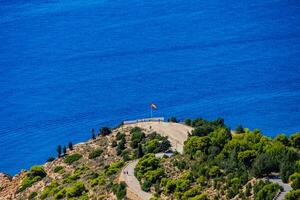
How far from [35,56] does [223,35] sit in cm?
3718

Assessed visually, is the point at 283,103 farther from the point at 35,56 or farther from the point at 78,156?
the point at 35,56

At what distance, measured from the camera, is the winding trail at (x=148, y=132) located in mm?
79812

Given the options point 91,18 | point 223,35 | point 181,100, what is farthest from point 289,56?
point 91,18

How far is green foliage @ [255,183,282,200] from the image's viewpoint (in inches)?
2675

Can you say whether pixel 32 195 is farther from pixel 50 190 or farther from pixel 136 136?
pixel 136 136

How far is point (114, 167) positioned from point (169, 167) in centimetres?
840

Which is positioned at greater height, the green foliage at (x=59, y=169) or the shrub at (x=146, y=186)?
the green foliage at (x=59, y=169)

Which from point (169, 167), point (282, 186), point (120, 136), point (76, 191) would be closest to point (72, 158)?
point (120, 136)

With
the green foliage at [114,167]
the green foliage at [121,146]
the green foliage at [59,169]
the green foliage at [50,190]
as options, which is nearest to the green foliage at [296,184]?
the green foliage at [114,167]

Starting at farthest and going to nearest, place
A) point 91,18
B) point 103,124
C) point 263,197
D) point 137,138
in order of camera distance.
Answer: point 91,18 < point 103,124 < point 137,138 < point 263,197

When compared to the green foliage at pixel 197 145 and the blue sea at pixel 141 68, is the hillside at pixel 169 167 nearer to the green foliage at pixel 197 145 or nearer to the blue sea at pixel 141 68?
the green foliage at pixel 197 145

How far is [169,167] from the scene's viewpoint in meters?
82.6

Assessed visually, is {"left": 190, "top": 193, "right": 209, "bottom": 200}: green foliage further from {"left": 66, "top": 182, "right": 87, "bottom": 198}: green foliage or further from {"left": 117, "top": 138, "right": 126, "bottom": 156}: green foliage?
{"left": 117, "top": 138, "right": 126, "bottom": 156}: green foliage

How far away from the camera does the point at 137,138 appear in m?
95.9
